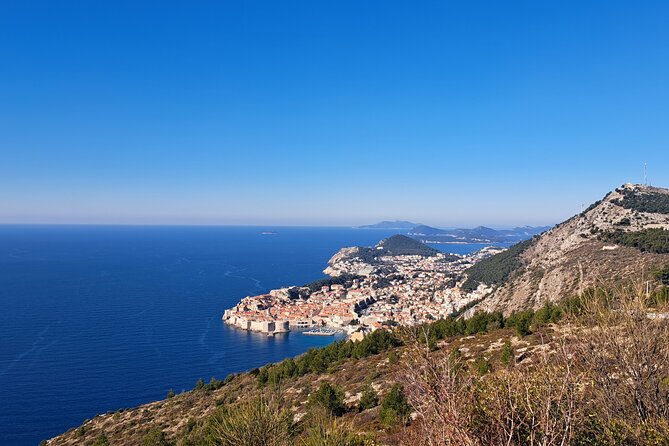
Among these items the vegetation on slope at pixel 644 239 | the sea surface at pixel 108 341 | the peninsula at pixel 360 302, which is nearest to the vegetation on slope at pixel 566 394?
the vegetation on slope at pixel 644 239

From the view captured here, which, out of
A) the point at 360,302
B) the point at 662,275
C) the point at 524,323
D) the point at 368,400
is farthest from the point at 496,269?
the point at 368,400

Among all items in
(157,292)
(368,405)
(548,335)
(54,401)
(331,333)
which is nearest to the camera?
(368,405)

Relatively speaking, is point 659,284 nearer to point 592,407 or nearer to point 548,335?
point 548,335

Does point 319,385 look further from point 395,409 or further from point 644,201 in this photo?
point 644,201

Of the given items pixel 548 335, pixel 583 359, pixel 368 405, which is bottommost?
pixel 368 405

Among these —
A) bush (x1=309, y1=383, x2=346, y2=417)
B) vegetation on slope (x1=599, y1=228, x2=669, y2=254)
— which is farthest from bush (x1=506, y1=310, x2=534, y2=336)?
vegetation on slope (x1=599, y1=228, x2=669, y2=254)

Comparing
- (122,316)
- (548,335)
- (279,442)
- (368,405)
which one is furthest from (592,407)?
(122,316)

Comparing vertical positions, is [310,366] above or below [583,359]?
below
